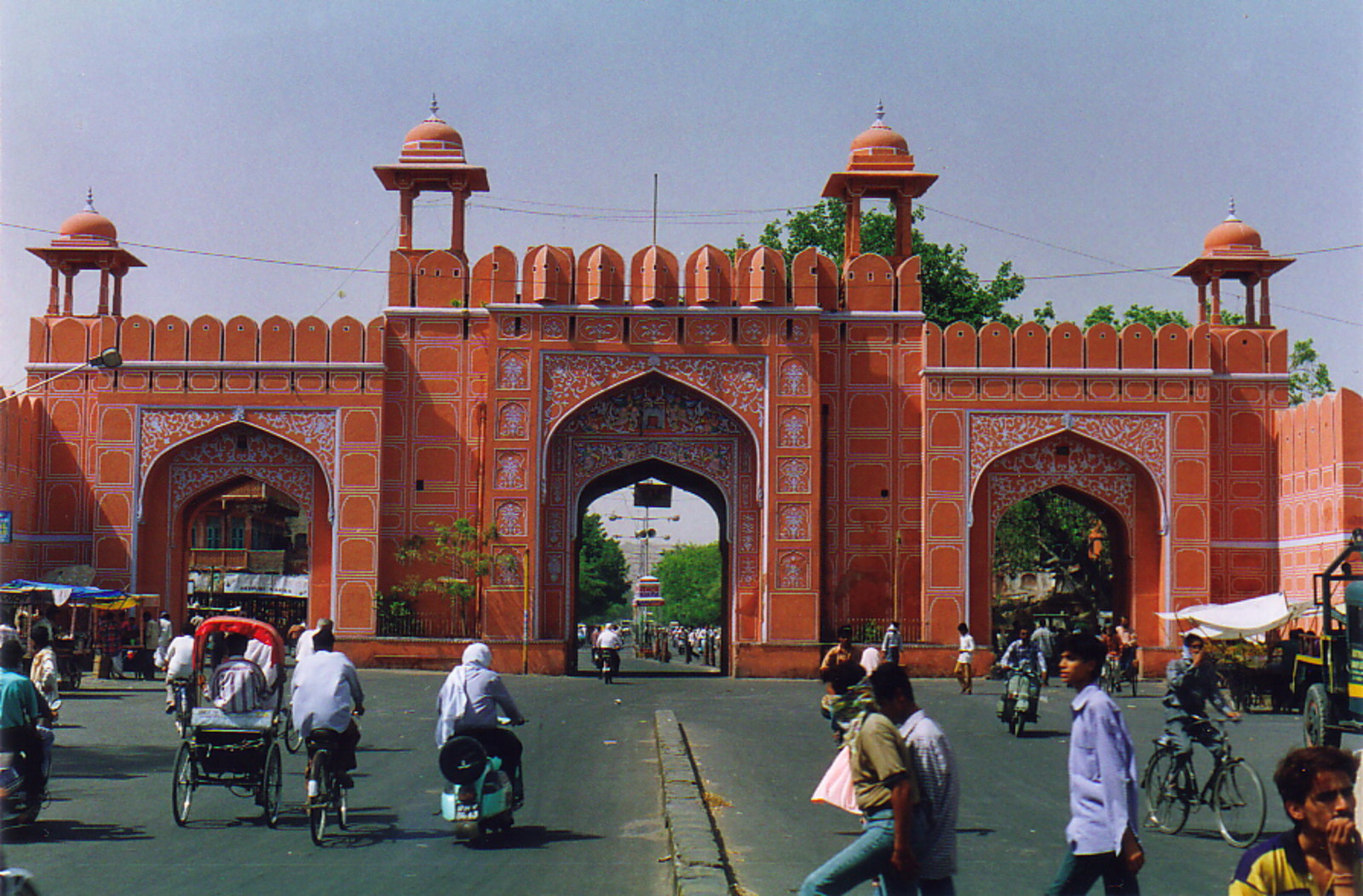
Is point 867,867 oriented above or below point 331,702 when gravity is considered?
below

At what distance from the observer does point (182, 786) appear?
908 centimetres

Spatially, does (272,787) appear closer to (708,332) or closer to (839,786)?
(839,786)

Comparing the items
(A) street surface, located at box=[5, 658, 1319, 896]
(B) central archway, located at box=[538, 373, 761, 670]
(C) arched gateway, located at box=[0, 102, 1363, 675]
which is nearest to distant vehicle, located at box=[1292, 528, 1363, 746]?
(A) street surface, located at box=[5, 658, 1319, 896]

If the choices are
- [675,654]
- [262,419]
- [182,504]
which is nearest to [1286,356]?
[262,419]

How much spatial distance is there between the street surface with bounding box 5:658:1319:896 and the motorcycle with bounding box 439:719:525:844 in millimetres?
147

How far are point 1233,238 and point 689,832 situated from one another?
2288 cm

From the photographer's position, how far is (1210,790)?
357 inches

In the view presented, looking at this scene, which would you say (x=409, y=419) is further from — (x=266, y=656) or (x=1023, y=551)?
(x=1023, y=551)

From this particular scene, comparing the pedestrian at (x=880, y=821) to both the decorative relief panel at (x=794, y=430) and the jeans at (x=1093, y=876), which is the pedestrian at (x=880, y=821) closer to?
the jeans at (x=1093, y=876)

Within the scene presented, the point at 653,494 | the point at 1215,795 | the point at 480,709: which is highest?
the point at 653,494

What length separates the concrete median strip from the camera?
268 inches

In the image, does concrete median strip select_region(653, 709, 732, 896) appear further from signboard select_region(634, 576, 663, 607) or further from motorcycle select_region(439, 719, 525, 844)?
signboard select_region(634, 576, 663, 607)

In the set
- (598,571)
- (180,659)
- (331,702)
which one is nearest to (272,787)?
(331,702)

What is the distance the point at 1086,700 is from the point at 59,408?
79.2 ft
